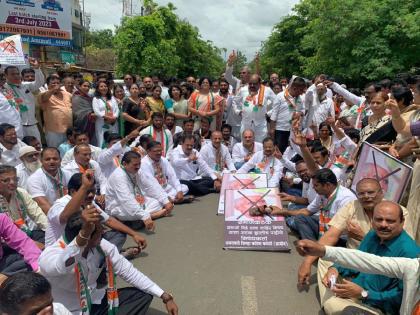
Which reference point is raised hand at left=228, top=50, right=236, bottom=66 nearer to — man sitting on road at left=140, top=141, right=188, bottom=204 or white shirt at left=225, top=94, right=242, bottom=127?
white shirt at left=225, top=94, right=242, bottom=127

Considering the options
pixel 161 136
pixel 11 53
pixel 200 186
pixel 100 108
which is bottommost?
pixel 200 186

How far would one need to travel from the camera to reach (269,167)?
6.78m

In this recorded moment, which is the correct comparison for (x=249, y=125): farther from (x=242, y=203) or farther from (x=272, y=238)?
(x=272, y=238)

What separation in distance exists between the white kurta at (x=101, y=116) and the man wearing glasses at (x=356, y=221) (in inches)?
201

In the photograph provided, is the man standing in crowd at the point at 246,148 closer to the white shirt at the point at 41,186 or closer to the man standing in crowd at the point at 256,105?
the man standing in crowd at the point at 256,105

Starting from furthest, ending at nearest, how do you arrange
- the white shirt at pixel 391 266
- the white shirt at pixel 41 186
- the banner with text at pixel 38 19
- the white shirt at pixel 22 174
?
the banner with text at pixel 38 19 → the white shirt at pixel 22 174 → the white shirt at pixel 41 186 → the white shirt at pixel 391 266

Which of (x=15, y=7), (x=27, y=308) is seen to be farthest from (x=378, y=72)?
(x=15, y=7)

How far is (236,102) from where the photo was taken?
335 inches

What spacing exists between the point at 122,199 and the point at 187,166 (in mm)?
2122

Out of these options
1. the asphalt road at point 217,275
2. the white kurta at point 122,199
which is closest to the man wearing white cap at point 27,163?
the white kurta at point 122,199

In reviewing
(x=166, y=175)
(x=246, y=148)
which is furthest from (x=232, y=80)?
(x=166, y=175)

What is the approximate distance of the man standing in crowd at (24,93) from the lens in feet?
21.1

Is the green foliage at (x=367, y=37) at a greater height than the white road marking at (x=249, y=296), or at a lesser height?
greater

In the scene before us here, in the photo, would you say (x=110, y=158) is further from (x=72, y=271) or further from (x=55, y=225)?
(x=72, y=271)
